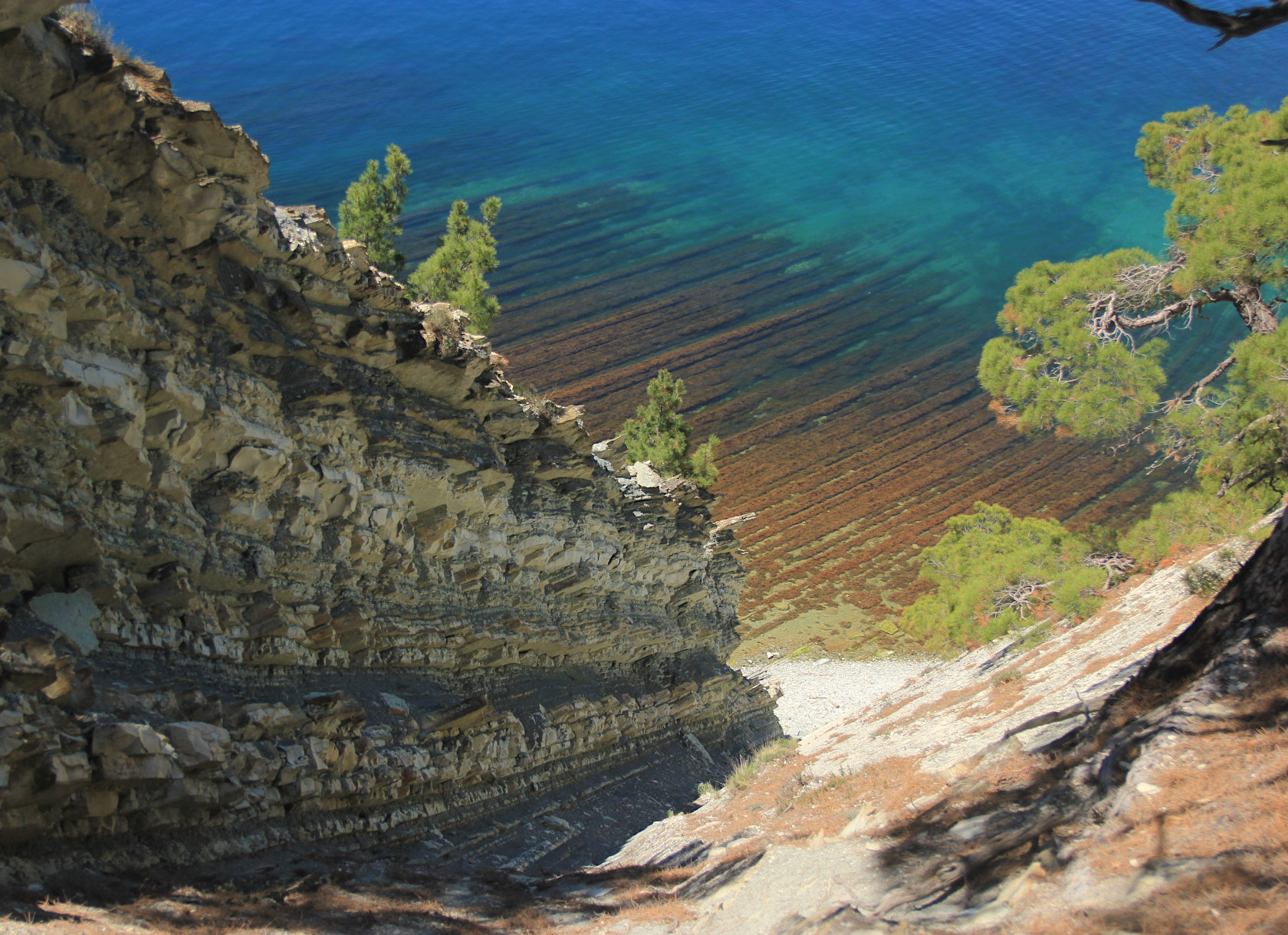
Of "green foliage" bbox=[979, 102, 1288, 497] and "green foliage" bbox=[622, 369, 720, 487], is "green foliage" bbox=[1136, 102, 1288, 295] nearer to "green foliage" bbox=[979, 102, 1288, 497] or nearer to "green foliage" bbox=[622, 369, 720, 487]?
"green foliage" bbox=[979, 102, 1288, 497]

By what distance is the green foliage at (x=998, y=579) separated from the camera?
23436mm

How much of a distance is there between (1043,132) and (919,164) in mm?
13680

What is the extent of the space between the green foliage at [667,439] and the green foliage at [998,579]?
8808mm

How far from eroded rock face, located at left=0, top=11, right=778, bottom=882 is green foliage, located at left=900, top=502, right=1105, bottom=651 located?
1483cm

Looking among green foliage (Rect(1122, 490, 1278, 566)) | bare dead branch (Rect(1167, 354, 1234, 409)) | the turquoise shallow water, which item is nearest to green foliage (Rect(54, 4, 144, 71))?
bare dead branch (Rect(1167, 354, 1234, 409))

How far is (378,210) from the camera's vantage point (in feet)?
82.7

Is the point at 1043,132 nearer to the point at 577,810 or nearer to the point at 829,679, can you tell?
the point at 829,679

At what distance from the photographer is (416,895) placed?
9320 mm

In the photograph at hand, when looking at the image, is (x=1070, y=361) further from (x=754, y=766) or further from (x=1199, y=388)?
(x=754, y=766)

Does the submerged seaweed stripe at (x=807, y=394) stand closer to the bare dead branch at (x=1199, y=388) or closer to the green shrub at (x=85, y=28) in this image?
the bare dead branch at (x=1199, y=388)

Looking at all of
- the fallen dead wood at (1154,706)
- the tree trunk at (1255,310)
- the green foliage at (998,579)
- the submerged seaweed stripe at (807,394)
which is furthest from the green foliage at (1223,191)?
the submerged seaweed stripe at (807,394)

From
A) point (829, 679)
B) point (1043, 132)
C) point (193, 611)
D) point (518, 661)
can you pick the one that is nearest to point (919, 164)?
point (1043, 132)

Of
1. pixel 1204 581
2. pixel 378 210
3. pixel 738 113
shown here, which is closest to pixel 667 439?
pixel 378 210

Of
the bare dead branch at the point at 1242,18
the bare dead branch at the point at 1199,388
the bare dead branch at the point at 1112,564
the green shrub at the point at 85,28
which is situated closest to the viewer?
the bare dead branch at the point at 1242,18
